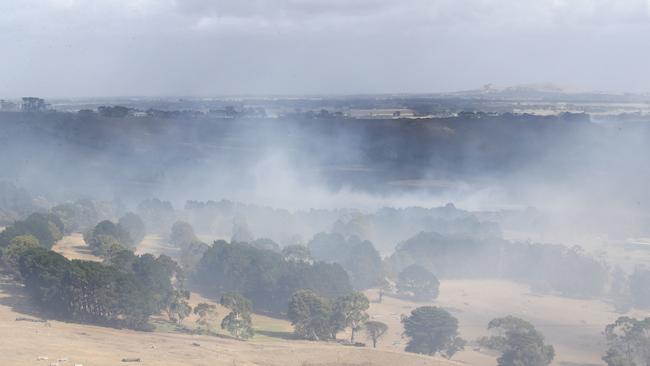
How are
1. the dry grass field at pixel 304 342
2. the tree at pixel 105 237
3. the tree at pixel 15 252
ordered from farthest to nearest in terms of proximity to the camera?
1. the tree at pixel 105 237
2. the tree at pixel 15 252
3. the dry grass field at pixel 304 342

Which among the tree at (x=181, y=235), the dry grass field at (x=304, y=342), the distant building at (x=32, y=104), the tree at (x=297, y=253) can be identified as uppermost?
the distant building at (x=32, y=104)

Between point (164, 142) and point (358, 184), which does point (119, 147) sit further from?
point (358, 184)

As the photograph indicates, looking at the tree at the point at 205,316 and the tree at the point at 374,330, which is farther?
the tree at the point at 205,316

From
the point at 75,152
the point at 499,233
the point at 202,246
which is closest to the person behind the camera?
the point at 202,246

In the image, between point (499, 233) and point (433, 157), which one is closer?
point (499, 233)

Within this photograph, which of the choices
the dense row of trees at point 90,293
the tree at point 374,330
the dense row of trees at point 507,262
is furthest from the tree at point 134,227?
the tree at point 374,330

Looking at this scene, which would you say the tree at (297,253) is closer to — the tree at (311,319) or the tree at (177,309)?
the tree at (177,309)

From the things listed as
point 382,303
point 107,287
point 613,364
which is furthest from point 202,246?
point 613,364
